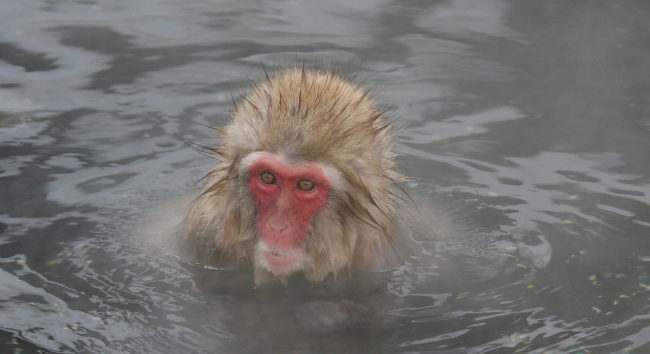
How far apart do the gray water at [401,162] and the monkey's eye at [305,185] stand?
628 mm

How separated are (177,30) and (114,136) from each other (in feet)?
5.48

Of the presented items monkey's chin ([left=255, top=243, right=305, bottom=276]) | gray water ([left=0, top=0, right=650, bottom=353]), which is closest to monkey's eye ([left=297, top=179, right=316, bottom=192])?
monkey's chin ([left=255, top=243, right=305, bottom=276])

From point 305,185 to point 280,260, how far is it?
34 cm

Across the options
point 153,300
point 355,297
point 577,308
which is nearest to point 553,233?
point 577,308

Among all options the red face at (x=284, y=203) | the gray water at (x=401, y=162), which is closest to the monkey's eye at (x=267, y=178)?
the red face at (x=284, y=203)

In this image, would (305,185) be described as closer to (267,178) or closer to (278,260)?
(267,178)

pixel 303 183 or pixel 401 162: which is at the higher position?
pixel 303 183

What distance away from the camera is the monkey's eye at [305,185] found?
420cm

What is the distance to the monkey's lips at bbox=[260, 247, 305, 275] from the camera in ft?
14.1

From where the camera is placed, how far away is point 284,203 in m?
4.22

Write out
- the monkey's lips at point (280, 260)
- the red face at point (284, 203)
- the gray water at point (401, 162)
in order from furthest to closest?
the gray water at point (401, 162) < the monkey's lips at point (280, 260) < the red face at point (284, 203)

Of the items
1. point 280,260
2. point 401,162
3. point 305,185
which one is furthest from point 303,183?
point 401,162

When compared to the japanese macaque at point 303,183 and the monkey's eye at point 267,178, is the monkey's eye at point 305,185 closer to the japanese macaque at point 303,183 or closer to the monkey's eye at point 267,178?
the japanese macaque at point 303,183

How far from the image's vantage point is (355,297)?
15.3 ft
